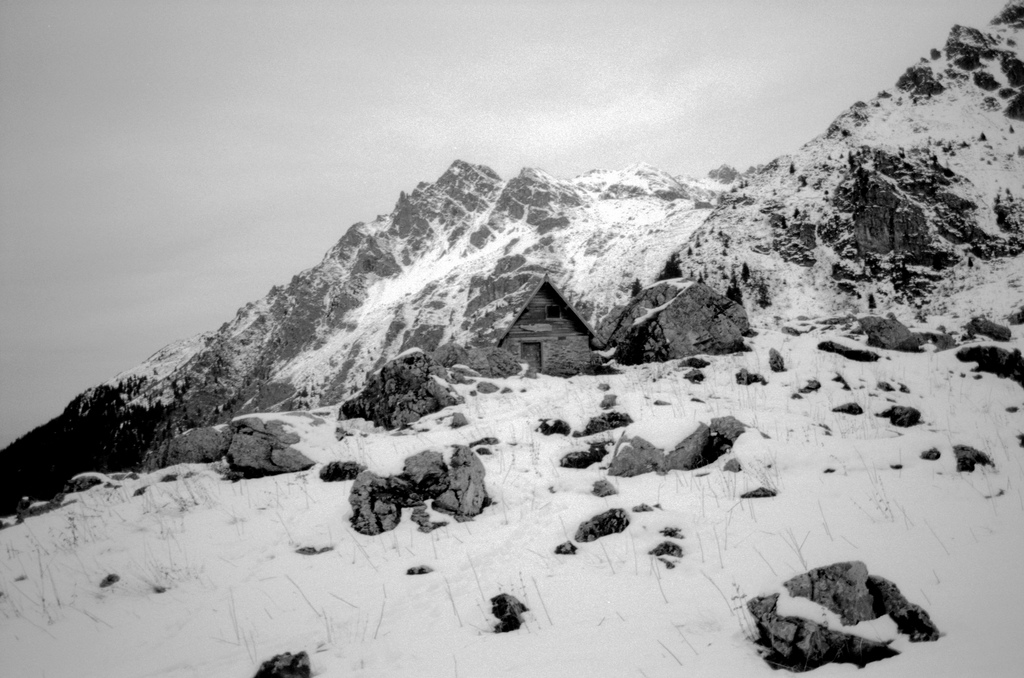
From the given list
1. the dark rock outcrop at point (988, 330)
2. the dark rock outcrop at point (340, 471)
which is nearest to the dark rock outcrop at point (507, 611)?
the dark rock outcrop at point (340, 471)

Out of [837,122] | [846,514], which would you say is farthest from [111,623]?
[837,122]

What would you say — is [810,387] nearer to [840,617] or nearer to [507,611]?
[840,617]

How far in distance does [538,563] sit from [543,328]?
2154cm

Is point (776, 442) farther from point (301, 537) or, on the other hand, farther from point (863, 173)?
point (863, 173)

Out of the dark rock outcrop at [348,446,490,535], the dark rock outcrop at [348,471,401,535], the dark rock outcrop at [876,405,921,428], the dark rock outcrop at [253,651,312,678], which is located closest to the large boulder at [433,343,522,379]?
the dark rock outcrop at [348,446,490,535]

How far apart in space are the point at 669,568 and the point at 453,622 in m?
2.19

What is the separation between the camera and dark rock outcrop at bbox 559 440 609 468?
788 centimetres

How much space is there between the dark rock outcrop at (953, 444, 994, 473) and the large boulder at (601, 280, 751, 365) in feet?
30.3

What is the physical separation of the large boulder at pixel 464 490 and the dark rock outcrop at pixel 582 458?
147 centimetres

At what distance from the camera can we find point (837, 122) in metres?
83.2

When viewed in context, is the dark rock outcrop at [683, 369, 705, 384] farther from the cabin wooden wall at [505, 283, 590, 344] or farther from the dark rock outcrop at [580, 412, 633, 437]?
the cabin wooden wall at [505, 283, 590, 344]

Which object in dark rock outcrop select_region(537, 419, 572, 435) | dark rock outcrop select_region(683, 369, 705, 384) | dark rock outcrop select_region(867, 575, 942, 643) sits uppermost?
dark rock outcrop select_region(537, 419, 572, 435)

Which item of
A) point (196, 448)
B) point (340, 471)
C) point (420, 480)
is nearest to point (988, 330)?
point (420, 480)

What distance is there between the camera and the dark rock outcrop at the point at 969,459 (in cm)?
617
